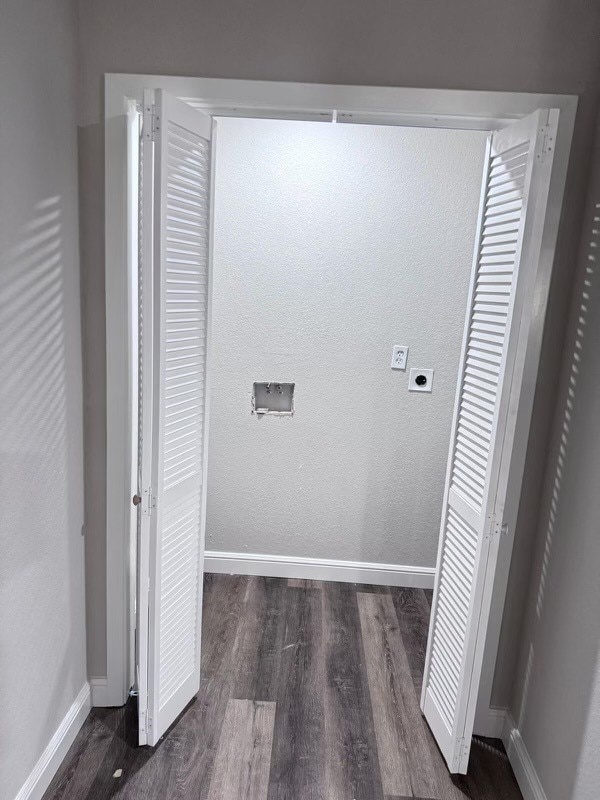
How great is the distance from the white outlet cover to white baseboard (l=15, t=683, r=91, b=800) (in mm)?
1887

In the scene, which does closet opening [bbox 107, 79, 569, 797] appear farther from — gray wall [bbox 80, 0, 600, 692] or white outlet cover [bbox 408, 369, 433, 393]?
gray wall [bbox 80, 0, 600, 692]

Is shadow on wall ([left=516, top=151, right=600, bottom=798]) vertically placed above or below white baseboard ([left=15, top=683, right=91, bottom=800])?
above

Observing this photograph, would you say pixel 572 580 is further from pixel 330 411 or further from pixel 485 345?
pixel 330 411

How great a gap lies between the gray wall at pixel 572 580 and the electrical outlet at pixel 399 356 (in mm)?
1124

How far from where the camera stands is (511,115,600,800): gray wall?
62.4 inches

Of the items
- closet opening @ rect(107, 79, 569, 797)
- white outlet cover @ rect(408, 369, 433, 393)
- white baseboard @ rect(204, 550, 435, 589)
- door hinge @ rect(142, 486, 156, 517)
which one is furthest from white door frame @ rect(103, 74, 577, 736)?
white baseboard @ rect(204, 550, 435, 589)

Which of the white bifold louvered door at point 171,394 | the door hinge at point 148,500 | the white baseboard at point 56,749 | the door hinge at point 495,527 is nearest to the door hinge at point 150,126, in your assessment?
the white bifold louvered door at point 171,394

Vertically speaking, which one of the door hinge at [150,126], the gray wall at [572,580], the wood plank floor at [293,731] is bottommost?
the wood plank floor at [293,731]

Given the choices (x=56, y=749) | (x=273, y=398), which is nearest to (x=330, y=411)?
(x=273, y=398)

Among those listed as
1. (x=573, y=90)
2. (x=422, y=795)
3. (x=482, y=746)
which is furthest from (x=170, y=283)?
(x=482, y=746)

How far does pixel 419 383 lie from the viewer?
301 centimetres

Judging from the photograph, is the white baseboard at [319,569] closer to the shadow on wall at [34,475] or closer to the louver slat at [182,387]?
the louver slat at [182,387]

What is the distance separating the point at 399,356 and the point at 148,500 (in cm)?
159

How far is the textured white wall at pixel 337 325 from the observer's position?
283 cm
